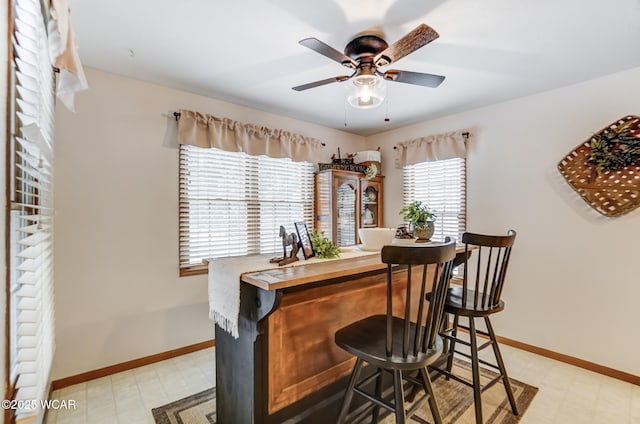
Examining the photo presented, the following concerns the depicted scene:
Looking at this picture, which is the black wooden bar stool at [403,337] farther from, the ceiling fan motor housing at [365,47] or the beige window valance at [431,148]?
the beige window valance at [431,148]

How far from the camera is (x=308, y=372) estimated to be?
5.61ft

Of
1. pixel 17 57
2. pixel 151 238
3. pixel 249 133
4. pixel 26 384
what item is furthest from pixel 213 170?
pixel 26 384

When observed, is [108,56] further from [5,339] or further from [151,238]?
[5,339]

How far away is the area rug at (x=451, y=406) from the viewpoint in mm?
1965

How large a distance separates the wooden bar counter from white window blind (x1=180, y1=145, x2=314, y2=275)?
1459mm

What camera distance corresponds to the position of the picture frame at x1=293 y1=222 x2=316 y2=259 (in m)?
1.86

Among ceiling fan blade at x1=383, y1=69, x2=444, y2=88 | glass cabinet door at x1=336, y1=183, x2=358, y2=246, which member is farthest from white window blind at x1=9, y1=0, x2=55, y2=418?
glass cabinet door at x1=336, y1=183, x2=358, y2=246

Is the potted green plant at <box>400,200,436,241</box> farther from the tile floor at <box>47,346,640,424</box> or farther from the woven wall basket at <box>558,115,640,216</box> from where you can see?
the woven wall basket at <box>558,115,640,216</box>

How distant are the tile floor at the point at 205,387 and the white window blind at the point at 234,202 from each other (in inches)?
36.4

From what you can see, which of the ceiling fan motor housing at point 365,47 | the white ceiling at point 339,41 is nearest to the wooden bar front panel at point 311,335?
the ceiling fan motor housing at point 365,47

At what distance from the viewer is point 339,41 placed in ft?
6.76

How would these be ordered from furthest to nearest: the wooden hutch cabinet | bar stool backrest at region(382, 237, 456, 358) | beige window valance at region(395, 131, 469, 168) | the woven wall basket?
1. the wooden hutch cabinet
2. beige window valance at region(395, 131, 469, 168)
3. the woven wall basket
4. bar stool backrest at region(382, 237, 456, 358)

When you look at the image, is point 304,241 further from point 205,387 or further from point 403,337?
point 205,387

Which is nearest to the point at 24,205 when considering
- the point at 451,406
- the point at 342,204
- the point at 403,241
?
the point at 403,241
